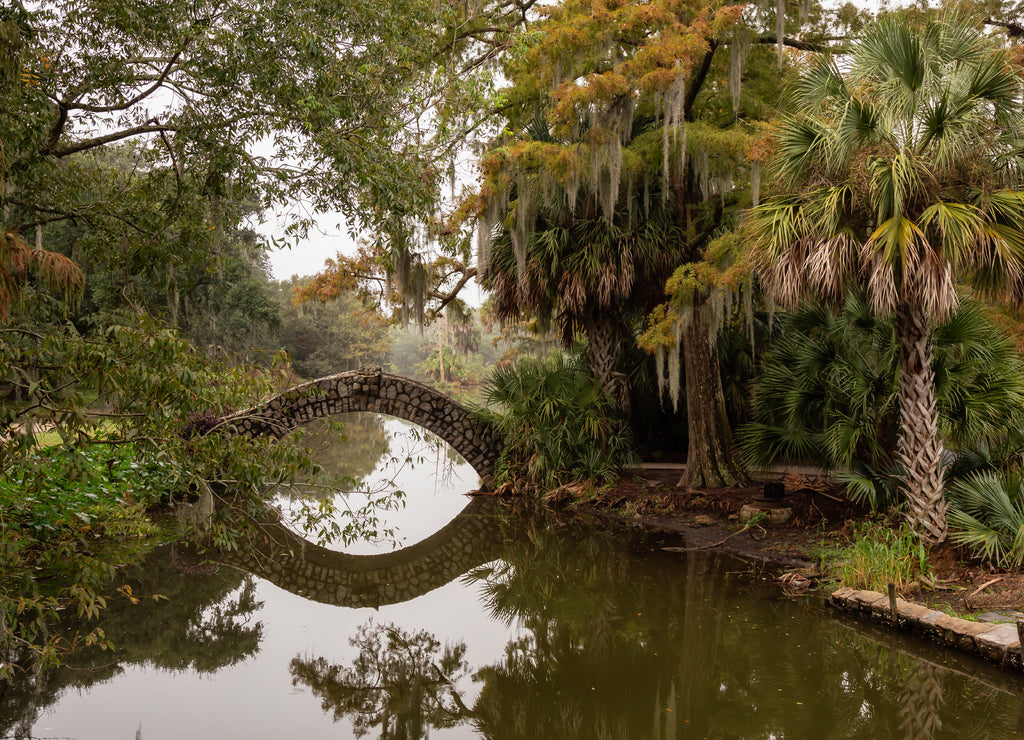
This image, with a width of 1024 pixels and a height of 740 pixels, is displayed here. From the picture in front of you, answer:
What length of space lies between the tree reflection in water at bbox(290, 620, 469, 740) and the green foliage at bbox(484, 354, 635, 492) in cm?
609

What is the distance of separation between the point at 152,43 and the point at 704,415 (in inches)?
353

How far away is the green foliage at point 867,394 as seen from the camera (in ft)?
27.7

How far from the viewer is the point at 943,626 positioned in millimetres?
6617

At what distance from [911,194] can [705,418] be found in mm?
5480

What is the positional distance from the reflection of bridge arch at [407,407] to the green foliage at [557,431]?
58 cm

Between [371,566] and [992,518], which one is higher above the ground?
[992,518]

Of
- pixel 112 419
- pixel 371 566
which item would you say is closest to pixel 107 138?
pixel 112 419

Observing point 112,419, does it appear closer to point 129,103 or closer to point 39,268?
point 39,268

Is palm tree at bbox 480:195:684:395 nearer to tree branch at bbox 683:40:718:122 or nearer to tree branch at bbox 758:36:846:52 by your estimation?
tree branch at bbox 683:40:718:122

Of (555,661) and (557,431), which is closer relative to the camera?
(555,661)

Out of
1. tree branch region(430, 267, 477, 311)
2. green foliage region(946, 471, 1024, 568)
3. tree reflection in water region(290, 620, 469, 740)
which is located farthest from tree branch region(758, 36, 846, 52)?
tree reflection in water region(290, 620, 469, 740)

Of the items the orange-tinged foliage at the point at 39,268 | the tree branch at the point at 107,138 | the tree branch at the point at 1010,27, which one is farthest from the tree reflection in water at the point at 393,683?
the tree branch at the point at 1010,27

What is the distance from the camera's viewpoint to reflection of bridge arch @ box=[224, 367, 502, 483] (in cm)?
1475

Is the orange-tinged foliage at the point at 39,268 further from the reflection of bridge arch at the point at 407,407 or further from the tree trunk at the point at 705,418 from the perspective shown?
the tree trunk at the point at 705,418
